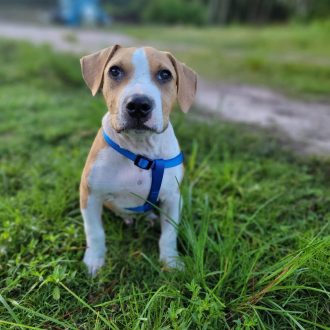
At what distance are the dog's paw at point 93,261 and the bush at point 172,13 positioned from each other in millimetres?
25372

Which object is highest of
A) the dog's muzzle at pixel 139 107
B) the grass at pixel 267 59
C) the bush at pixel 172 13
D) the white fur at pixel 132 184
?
the dog's muzzle at pixel 139 107

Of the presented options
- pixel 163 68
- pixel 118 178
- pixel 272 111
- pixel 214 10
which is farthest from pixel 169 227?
pixel 214 10

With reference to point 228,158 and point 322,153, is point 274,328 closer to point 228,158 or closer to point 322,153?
point 228,158

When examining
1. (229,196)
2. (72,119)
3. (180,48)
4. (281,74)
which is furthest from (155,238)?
(180,48)

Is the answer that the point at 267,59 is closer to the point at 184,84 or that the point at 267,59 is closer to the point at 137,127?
the point at 184,84

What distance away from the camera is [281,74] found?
315 inches

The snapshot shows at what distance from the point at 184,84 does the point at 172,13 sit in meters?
25.8

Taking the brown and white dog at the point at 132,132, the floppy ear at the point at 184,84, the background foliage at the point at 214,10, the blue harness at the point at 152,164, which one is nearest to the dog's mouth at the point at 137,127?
the brown and white dog at the point at 132,132

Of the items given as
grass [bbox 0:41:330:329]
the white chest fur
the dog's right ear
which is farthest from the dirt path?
the dog's right ear

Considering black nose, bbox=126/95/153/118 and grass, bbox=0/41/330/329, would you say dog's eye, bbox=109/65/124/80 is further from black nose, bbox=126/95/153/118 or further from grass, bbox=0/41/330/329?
grass, bbox=0/41/330/329

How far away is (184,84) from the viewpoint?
2.91m

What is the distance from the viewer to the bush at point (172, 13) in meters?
26.6

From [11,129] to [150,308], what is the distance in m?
3.84

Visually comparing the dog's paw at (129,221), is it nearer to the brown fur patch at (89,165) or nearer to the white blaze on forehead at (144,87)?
the brown fur patch at (89,165)
